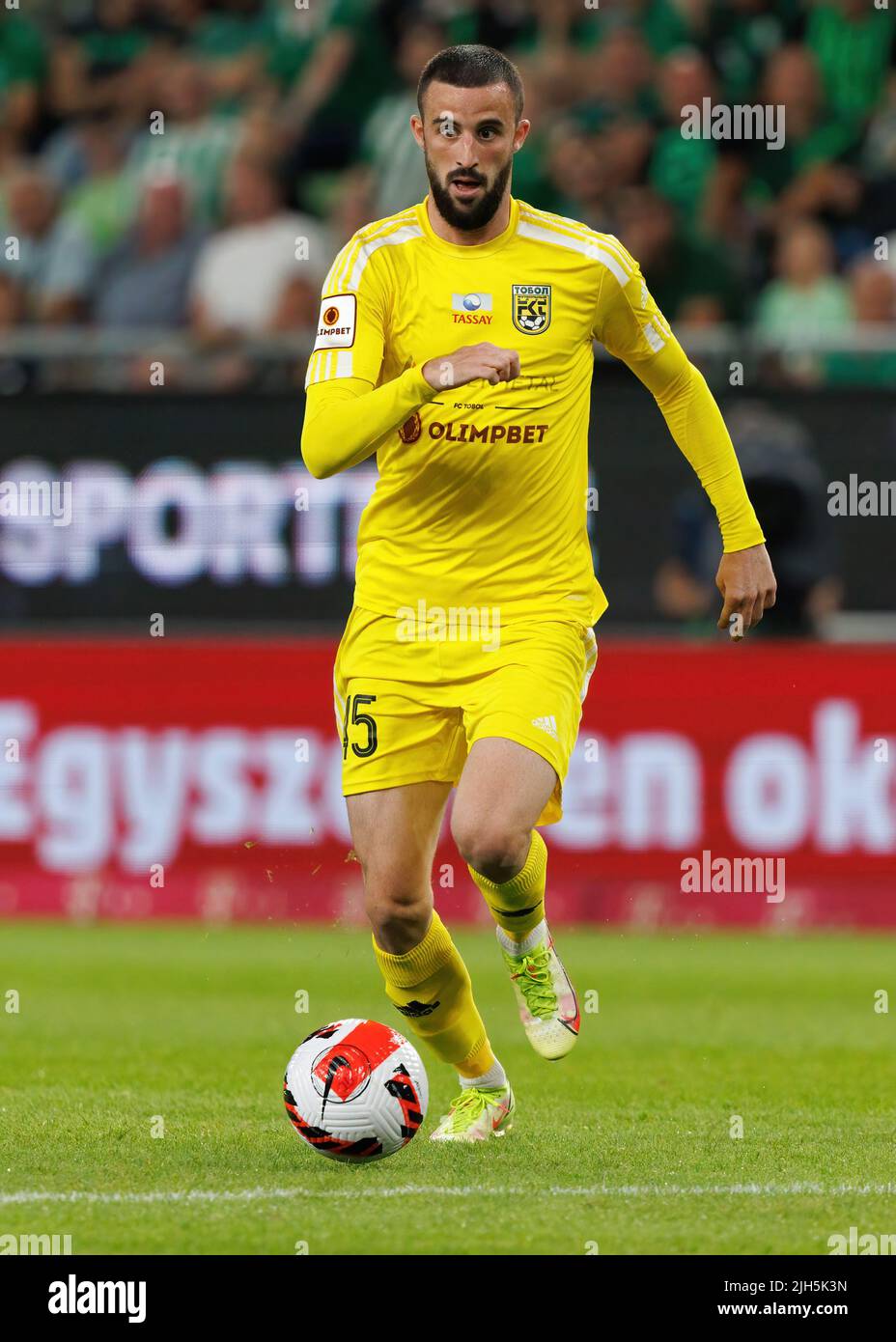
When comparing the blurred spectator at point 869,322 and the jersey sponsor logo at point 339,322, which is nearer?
the jersey sponsor logo at point 339,322


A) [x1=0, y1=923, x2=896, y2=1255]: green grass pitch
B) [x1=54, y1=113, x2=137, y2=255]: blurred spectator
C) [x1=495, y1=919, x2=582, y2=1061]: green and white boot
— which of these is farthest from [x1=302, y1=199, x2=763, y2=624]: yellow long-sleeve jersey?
[x1=54, y1=113, x2=137, y2=255]: blurred spectator

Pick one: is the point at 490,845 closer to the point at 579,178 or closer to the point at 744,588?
the point at 744,588

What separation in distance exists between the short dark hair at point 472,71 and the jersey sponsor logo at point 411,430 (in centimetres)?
85

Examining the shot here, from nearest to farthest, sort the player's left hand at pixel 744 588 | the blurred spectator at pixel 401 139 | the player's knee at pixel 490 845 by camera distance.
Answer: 1. the player's knee at pixel 490 845
2. the player's left hand at pixel 744 588
3. the blurred spectator at pixel 401 139

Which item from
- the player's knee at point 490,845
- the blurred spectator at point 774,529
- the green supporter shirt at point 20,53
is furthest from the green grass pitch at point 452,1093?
the green supporter shirt at point 20,53

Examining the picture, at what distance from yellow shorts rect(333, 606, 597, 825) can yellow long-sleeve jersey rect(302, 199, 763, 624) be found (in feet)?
0.32

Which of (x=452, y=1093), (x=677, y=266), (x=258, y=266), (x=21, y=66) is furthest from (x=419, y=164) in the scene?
(x=452, y=1093)

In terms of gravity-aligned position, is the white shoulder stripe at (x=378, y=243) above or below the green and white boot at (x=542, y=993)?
above

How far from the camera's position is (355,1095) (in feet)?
21.6

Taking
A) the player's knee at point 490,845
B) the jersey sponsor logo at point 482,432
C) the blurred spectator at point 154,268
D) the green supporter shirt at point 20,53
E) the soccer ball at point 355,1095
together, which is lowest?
the soccer ball at point 355,1095

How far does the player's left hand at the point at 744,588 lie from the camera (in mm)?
7008

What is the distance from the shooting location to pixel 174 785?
12508 millimetres

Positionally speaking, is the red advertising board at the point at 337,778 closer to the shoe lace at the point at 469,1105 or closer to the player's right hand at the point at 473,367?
the shoe lace at the point at 469,1105

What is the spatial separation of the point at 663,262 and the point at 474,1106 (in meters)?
7.05
